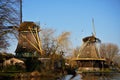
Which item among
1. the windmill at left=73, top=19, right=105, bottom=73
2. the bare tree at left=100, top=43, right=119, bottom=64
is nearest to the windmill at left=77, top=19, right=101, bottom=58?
the windmill at left=73, top=19, right=105, bottom=73

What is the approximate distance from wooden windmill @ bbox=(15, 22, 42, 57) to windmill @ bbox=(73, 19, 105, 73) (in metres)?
15.7

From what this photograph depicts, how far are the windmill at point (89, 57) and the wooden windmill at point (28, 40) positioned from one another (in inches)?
617

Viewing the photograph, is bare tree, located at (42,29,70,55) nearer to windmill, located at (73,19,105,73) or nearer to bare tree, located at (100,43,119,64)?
windmill, located at (73,19,105,73)

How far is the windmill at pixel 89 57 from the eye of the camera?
206 ft

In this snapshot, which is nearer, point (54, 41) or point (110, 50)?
point (54, 41)

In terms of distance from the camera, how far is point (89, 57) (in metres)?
64.6

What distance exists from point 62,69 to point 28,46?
26.2 feet

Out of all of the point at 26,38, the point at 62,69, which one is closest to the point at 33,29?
the point at 26,38

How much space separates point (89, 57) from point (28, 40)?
20.8 m

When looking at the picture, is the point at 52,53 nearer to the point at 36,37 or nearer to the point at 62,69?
the point at 62,69

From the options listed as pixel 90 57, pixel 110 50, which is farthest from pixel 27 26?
pixel 110 50

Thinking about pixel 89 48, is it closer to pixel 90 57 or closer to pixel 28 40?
pixel 90 57

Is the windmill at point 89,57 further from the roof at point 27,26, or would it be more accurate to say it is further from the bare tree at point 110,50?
the bare tree at point 110,50

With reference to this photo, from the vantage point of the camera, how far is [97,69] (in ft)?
206
